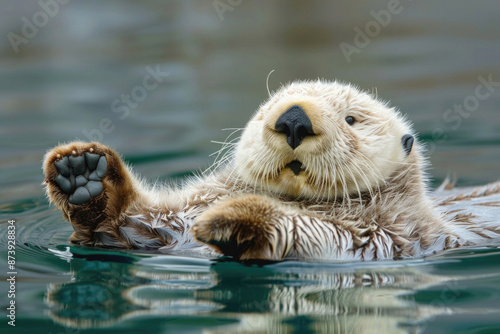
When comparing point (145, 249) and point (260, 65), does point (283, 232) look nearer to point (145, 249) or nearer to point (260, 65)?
point (145, 249)

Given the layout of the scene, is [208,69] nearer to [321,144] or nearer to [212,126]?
[212,126]

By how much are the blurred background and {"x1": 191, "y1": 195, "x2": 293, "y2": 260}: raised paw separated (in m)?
2.76

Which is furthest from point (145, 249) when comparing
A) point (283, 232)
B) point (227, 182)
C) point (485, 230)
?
point (485, 230)

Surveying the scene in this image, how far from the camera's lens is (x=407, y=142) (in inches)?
158

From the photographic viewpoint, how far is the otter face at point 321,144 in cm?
355

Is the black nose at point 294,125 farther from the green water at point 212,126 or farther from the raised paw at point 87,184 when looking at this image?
the raised paw at point 87,184

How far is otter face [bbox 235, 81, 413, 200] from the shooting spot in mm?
3551

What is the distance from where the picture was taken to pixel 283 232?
3.48 meters

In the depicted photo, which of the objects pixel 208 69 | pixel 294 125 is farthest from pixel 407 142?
pixel 208 69

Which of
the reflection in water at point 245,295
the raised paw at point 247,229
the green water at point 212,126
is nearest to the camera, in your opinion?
the reflection in water at point 245,295

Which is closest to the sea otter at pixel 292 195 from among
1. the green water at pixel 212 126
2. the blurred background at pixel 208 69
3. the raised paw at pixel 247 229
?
the raised paw at pixel 247 229

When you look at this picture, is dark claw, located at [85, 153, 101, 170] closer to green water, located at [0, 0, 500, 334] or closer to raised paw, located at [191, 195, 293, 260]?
green water, located at [0, 0, 500, 334]

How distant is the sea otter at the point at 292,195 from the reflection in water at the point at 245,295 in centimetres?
14

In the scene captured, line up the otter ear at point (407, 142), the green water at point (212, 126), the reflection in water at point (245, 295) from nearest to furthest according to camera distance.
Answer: the reflection in water at point (245, 295)
the green water at point (212, 126)
the otter ear at point (407, 142)
